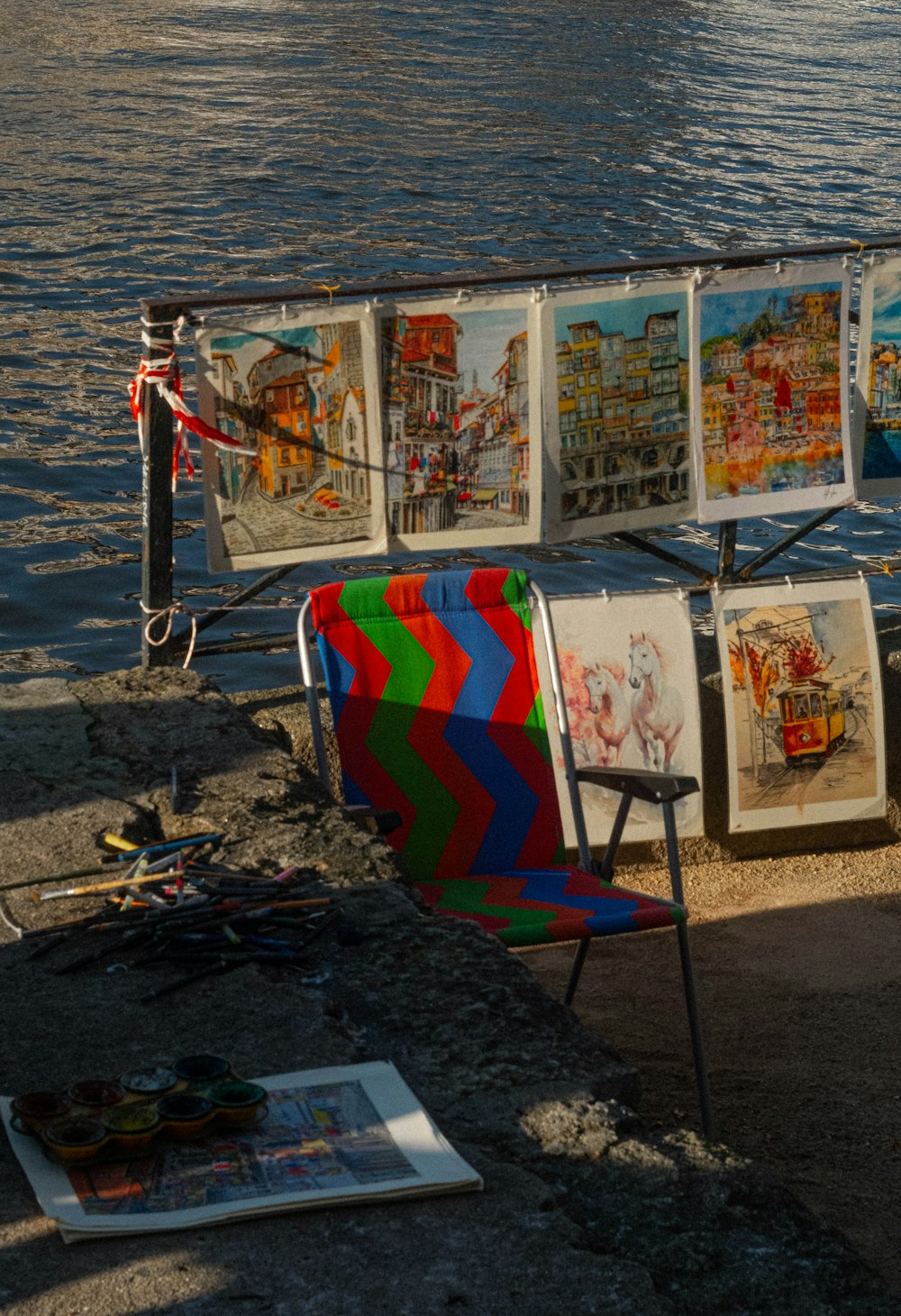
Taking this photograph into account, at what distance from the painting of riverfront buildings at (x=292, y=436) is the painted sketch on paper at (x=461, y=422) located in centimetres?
7

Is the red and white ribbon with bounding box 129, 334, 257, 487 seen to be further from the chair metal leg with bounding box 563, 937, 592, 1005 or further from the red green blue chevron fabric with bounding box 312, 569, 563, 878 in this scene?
the chair metal leg with bounding box 563, 937, 592, 1005

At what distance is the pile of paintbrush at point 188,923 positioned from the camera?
9.62 ft

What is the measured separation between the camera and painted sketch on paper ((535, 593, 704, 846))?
4.86 m

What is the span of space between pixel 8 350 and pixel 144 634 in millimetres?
8232

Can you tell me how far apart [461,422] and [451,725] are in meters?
1.04

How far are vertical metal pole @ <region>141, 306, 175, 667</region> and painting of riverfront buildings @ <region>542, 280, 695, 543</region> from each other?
42.2 inches

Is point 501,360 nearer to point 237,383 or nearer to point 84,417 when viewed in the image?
point 237,383

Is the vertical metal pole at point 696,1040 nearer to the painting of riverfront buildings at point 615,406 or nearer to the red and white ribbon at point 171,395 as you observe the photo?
the painting of riverfront buildings at point 615,406

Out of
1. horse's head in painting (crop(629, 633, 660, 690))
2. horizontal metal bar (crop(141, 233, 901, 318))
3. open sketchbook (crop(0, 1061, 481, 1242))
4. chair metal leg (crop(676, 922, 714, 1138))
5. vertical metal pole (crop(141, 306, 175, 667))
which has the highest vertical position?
horizontal metal bar (crop(141, 233, 901, 318))

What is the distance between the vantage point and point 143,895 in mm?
3105

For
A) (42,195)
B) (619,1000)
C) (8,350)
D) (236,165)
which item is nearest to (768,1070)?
(619,1000)

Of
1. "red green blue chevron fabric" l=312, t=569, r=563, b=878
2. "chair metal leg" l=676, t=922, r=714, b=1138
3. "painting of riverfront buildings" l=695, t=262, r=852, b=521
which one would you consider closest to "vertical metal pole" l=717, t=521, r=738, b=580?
"painting of riverfront buildings" l=695, t=262, r=852, b=521

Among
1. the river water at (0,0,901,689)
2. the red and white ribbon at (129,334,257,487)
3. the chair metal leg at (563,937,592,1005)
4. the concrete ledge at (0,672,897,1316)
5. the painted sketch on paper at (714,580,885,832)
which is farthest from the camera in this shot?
the river water at (0,0,901,689)

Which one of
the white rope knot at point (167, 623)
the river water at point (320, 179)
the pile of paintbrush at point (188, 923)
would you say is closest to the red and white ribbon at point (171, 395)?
the white rope knot at point (167, 623)
